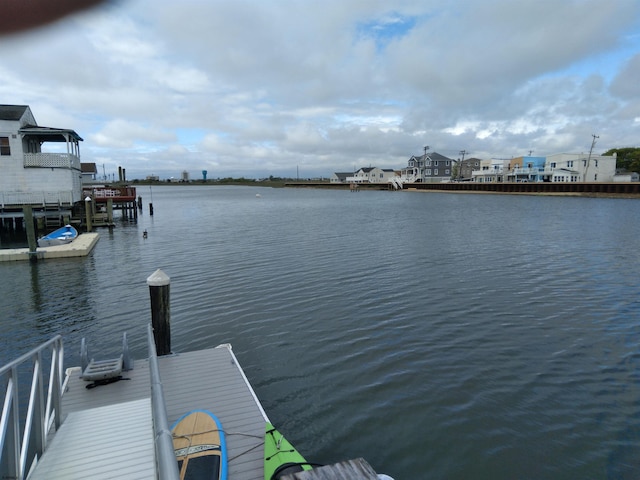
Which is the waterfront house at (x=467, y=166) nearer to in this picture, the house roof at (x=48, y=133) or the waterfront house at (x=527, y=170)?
the waterfront house at (x=527, y=170)

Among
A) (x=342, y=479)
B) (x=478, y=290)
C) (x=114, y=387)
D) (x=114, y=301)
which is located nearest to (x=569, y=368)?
(x=478, y=290)

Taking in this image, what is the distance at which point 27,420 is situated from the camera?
16.4 feet

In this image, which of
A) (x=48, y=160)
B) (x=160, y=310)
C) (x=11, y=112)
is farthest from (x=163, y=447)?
(x=11, y=112)

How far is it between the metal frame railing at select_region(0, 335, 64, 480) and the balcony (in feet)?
113

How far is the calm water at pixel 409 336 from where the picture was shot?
24.9 feet

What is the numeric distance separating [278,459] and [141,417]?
215cm

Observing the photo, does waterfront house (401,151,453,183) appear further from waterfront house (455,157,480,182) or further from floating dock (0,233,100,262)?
floating dock (0,233,100,262)

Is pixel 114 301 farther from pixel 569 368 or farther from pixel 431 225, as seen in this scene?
pixel 431 225

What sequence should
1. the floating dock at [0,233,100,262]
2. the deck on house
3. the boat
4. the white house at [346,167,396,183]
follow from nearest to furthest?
the deck on house < the floating dock at [0,233,100,262] < the boat < the white house at [346,167,396,183]

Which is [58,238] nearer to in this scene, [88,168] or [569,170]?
[88,168]

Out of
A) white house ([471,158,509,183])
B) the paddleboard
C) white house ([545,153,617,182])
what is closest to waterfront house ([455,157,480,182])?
white house ([471,158,509,183])

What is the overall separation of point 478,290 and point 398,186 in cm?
13814

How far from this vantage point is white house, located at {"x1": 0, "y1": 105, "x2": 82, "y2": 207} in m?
33.3

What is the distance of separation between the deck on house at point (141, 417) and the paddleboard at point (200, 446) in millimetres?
190
